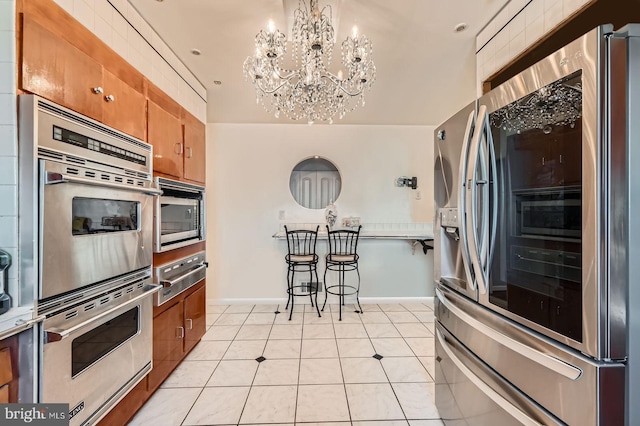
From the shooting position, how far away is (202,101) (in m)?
2.88

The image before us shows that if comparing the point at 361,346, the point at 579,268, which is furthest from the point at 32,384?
the point at 361,346

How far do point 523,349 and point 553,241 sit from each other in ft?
1.32

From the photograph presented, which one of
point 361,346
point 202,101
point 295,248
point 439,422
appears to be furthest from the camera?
point 295,248

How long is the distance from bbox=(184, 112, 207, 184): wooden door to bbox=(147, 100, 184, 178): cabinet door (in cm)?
10

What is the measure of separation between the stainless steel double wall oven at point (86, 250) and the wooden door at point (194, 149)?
2.07ft

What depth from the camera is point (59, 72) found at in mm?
1187

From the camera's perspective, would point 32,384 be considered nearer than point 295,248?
Yes

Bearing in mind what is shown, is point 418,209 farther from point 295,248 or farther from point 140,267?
point 140,267

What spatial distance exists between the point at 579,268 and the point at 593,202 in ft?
0.67

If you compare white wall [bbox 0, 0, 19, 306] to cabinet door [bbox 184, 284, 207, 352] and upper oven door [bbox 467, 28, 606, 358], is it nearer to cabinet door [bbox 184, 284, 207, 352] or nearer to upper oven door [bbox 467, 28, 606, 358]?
cabinet door [bbox 184, 284, 207, 352]

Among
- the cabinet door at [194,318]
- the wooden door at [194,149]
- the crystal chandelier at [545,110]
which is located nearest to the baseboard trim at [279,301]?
the cabinet door at [194,318]

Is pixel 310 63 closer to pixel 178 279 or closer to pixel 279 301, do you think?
pixel 178 279

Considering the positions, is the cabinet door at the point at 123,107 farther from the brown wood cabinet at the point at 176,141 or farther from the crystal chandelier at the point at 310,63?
the crystal chandelier at the point at 310,63

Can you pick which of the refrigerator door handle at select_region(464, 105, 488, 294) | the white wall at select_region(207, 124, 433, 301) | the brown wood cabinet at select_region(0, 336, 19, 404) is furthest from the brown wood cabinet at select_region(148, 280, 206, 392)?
the refrigerator door handle at select_region(464, 105, 488, 294)
